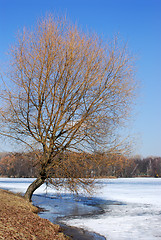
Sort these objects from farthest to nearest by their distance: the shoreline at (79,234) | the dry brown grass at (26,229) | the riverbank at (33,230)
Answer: the shoreline at (79,234)
the riverbank at (33,230)
the dry brown grass at (26,229)

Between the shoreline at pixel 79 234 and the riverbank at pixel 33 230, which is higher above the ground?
the riverbank at pixel 33 230

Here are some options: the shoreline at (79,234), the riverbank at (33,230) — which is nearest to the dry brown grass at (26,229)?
the riverbank at (33,230)

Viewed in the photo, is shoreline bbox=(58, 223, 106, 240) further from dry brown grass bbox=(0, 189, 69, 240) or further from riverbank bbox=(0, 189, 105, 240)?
dry brown grass bbox=(0, 189, 69, 240)

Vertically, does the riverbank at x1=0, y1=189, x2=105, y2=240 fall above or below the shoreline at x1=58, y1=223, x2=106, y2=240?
above

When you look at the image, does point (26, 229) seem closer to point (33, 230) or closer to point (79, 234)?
point (33, 230)

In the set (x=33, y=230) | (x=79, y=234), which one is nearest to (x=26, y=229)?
(x=33, y=230)

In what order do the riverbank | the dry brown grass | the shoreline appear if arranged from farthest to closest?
1. the shoreline
2. the riverbank
3. the dry brown grass

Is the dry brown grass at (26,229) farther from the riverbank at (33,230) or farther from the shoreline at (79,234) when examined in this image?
the shoreline at (79,234)

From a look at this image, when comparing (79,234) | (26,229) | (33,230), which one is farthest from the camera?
(79,234)

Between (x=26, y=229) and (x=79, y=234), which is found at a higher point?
(x=26, y=229)

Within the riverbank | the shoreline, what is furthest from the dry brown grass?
the shoreline

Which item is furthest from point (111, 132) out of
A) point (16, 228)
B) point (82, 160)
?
point (16, 228)

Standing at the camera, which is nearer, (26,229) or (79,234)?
(26,229)

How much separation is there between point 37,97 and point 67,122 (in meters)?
1.90
